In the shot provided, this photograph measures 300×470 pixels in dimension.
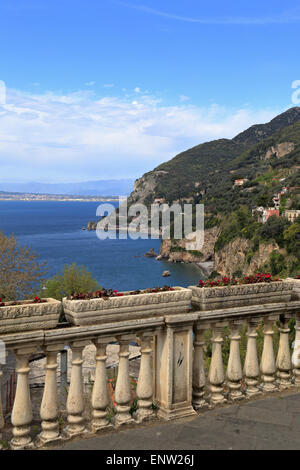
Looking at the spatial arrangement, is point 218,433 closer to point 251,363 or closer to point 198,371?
point 198,371

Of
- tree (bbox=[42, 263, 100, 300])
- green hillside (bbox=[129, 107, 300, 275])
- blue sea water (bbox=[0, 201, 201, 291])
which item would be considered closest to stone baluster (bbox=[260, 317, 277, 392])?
tree (bbox=[42, 263, 100, 300])

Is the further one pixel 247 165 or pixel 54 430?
pixel 247 165

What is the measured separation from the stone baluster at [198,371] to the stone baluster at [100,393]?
1.16 meters

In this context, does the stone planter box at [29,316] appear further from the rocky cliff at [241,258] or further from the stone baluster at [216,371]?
the rocky cliff at [241,258]

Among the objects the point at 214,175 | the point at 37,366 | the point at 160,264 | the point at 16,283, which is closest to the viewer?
the point at 37,366

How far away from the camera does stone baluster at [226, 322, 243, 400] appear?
527cm

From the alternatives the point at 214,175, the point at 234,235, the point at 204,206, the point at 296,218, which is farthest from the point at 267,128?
the point at 296,218

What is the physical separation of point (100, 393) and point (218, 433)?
1302 mm

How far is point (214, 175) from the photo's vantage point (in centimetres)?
16562

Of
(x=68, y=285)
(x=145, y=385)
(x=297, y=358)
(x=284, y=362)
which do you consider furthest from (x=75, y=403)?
(x=68, y=285)

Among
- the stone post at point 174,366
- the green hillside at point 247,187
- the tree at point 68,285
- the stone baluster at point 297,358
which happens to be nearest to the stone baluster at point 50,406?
the stone post at point 174,366

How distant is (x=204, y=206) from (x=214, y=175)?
1777 inches

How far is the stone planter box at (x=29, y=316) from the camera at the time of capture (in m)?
3.93
